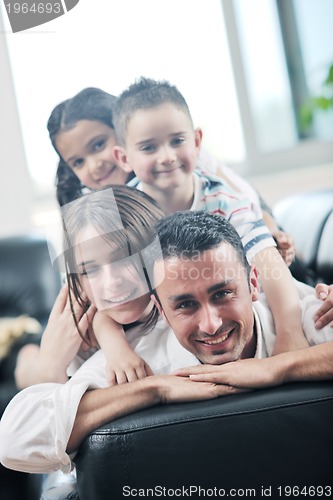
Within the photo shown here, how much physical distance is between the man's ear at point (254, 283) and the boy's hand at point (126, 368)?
21 cm

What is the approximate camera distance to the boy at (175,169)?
1.16m

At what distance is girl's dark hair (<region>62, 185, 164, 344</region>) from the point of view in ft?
3.72

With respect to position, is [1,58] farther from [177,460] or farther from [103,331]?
[177,460]

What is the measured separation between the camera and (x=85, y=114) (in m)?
1.20

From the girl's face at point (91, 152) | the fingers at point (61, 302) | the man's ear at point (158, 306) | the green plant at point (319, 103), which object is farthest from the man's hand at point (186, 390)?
the green plant at point (319, 103)

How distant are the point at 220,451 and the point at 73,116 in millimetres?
617

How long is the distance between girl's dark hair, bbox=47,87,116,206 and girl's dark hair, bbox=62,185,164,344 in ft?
0.13

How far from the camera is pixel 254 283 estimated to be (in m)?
1.14

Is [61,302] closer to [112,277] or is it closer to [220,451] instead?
[112,277]

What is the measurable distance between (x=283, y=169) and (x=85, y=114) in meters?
1.09
